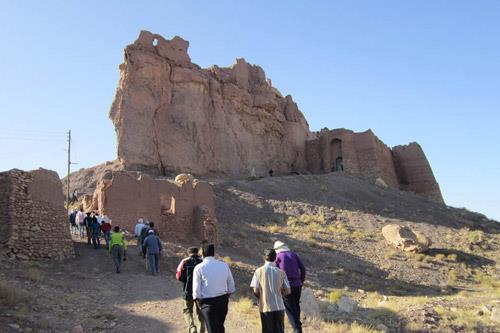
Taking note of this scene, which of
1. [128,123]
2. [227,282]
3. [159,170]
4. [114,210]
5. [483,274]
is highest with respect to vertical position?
[128,123]

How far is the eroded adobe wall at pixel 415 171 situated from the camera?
48.1 meters

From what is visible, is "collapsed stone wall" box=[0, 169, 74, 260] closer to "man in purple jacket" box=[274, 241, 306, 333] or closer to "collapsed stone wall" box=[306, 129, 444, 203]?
"man in purple jacket" box=[274, 241, 306, 333]

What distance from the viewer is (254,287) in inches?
322

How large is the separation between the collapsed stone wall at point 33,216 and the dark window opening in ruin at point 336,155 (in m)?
33.3

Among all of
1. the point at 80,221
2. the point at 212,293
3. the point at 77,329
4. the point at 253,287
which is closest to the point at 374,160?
the point at 80,221

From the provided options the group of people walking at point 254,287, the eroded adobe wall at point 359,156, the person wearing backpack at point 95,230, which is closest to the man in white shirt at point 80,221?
the person wearing backpack at point 95,230

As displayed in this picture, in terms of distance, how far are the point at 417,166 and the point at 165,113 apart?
24.0m

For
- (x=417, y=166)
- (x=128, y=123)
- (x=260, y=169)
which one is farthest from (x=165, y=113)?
(x=417, y=166)

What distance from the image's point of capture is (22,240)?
15805 millimetres

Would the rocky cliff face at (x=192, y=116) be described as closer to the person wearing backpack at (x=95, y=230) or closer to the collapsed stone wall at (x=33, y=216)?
the person wearing backpack at (x=95, y=230)

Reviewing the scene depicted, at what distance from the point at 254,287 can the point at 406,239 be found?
854 inches

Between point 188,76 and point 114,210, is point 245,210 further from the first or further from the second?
point 188,76

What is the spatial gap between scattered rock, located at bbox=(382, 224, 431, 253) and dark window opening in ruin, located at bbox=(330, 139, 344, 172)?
1827 cm

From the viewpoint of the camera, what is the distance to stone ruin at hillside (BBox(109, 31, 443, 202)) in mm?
40312
